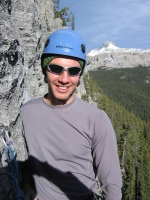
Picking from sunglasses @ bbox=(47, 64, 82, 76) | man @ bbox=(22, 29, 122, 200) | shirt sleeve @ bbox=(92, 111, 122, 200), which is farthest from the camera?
sunglasses @ bbox=(47, 64, 82, 76)

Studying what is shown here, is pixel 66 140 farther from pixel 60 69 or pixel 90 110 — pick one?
pixel 60 69

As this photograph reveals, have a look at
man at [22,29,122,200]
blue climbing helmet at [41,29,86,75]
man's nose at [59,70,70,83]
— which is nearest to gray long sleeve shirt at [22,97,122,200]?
A: man at [22,29,122,200]

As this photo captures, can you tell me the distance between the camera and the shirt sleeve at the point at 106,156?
8.75 ft

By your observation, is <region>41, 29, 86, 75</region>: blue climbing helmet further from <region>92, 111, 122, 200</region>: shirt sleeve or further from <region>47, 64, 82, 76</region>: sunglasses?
<region>92, 111, 122, 200</region>: shirt sleeve

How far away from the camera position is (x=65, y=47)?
10.0 feet

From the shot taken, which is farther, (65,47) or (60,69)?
(65,47)

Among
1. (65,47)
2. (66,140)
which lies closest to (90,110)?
(66,140)

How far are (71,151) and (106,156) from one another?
0.50 meters

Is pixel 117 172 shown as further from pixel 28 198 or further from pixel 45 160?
pixel 28 198

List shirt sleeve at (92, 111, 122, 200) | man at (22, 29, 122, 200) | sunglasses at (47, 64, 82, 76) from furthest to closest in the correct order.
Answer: sunglasses at (47, 64, 82, 76) → man at (22, 29, 122, 200) → shirt sleeve at (92, 111, 122, 200)

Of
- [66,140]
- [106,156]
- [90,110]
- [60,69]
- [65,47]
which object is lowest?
[106,156]

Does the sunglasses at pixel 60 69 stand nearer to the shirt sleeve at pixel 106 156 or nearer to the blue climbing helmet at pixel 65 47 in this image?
the blue climbing helmet at pixel 65 47

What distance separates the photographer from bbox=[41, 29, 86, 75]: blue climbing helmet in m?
3.01

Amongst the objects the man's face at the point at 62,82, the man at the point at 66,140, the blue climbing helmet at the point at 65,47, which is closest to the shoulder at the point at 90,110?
the man at the point at 66,140
